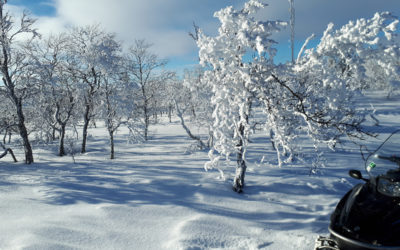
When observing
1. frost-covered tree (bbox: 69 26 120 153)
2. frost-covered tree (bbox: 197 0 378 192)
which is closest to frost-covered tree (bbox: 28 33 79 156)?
frost-covered tree (bbox: 69 26 120 153)

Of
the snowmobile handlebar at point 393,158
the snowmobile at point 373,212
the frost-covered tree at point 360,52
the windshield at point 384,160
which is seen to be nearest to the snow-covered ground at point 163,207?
the snowmobile at point 373,212

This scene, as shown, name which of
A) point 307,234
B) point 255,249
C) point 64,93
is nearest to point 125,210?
point 255,249

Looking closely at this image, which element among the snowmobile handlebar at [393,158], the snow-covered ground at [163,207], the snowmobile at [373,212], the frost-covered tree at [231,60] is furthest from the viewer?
the frost-covered tree at [231,60]

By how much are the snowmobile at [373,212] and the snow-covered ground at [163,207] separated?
1676 mm

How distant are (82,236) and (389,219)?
511cm

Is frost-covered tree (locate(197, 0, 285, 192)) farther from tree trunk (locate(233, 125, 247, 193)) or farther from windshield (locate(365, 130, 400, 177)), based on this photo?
windshield (locate(365, 130, 400, 177))

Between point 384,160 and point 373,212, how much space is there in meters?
1.10

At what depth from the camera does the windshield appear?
3.20m

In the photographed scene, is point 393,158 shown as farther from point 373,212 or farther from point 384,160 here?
point 373,212

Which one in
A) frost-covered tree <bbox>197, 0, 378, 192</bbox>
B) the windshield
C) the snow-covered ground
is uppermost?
frost-covered tree <bbox>197, 0, 378, 192</bbox>

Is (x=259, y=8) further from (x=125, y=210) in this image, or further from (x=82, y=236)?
(x=82, y=236)

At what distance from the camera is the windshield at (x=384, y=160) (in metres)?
3.20

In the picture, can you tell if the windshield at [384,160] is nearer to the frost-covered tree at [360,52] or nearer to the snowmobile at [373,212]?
the snowmobile at [373,212]

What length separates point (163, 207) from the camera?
19.0 feet
